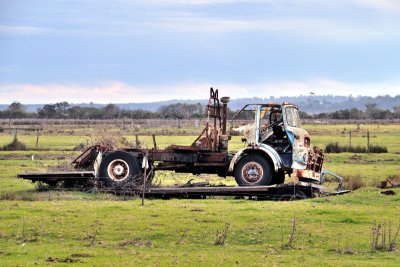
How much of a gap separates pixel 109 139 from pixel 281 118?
712 cm

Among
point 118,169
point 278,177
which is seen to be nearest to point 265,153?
point 278,177

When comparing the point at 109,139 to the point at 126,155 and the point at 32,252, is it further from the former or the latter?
the point at 32,252

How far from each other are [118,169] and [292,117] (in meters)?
6.21

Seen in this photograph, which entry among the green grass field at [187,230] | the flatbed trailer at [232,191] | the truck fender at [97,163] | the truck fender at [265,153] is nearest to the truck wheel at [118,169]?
the truck fender at [97,163]

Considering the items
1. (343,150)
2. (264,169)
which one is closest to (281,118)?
(264,169)

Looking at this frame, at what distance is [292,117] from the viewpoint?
30125 mm

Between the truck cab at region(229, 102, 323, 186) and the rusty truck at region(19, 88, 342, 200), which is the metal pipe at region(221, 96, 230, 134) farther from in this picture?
the truck cab at region(229, 102, 323, 186)

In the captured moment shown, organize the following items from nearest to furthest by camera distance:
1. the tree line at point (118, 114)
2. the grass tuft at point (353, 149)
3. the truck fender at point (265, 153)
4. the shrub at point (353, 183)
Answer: the truck fender at point (265, 153) → the shrub at point (353, 183) → the grass tuft at point (353, 149) → the tree line at point (118, 114)

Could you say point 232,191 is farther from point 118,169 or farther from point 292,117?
point 118,169

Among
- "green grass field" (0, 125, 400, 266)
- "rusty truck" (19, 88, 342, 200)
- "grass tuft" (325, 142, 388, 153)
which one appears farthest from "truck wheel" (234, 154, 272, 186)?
"grass tuft" (325, 142, 388, 153)

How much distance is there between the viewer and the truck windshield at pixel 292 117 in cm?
2980

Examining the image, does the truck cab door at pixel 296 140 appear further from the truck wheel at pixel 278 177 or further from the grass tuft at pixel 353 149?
the grass tuft at pixel 353 149

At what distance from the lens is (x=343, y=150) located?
5666cm

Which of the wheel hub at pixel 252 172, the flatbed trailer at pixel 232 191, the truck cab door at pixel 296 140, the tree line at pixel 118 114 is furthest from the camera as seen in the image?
the tree line at pixel 118 114
